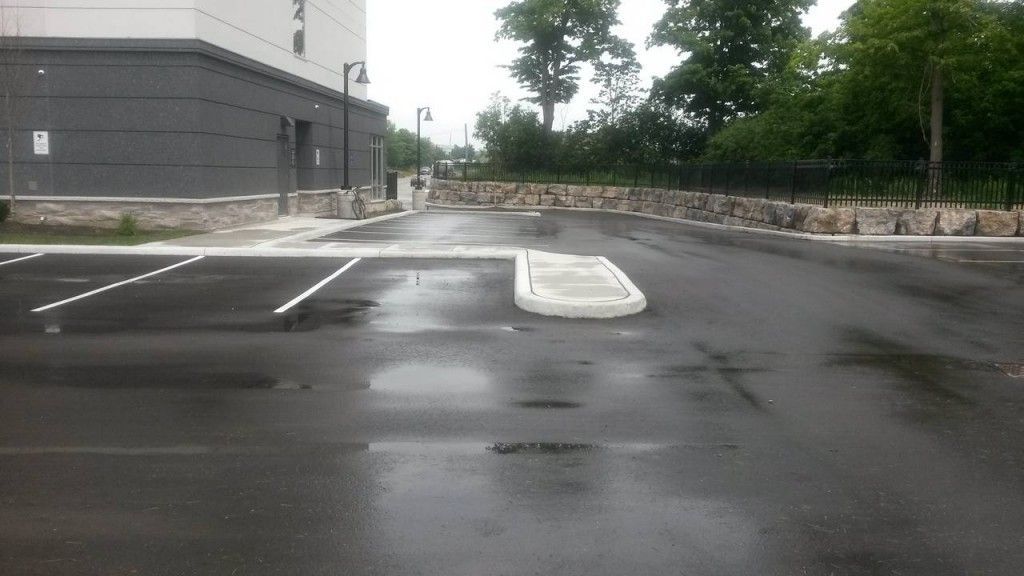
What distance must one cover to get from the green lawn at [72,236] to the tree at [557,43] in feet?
113

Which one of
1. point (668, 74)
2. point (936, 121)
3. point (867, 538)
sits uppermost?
point (668, 74)

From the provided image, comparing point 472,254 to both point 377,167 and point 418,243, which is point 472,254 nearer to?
point 418,243

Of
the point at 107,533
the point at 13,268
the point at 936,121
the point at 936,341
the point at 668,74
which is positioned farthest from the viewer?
the point at 668,74

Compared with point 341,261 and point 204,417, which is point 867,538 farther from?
point 341,261

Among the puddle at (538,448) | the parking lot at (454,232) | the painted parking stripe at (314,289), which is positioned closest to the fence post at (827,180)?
the parking lot at (454,232)

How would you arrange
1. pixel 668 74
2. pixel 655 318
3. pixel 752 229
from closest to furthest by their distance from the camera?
pixel 655 318, pixel 752 229, pixel 668 74

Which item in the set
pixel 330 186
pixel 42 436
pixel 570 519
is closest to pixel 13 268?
pixel 42 436

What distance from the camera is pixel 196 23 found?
2062 centimetres

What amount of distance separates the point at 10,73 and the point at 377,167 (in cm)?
1991

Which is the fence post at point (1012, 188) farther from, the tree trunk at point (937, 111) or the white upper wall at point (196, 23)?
the white upper wall at point (196, 23)

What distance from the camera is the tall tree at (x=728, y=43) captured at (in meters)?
48.1

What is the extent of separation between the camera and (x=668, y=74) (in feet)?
164

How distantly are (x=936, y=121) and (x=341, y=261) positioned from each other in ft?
74.4

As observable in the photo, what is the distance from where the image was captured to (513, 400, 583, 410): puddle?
704cm
